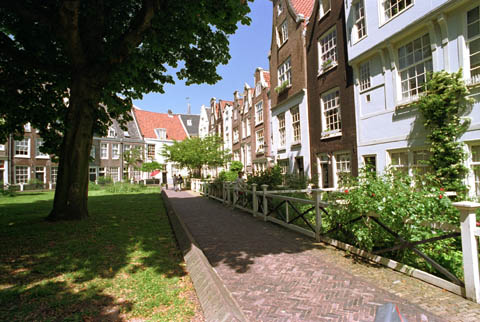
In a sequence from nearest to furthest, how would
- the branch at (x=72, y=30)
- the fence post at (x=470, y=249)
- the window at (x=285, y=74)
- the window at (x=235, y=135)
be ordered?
the fence post at (x=470, y=249)
the branch at (x=72, y=30)
the window at (x=285, y=74)
the window at (x=235, y=135)

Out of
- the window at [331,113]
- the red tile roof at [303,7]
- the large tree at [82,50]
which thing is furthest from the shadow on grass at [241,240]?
the red tile roof at [303,7]

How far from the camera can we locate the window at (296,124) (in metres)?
17.8

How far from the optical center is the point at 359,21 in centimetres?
1248

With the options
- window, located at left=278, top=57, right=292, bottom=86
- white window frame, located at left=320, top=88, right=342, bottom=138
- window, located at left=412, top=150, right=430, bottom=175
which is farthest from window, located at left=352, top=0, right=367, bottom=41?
window, located at left=412, top=150, right=430, bottom=175

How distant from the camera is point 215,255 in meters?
5.55

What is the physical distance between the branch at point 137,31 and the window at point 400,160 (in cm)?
1082

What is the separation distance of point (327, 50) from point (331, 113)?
3.80m

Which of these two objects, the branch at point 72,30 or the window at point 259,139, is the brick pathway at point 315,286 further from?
the window at point 259,139

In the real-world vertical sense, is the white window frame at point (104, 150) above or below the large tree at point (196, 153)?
above

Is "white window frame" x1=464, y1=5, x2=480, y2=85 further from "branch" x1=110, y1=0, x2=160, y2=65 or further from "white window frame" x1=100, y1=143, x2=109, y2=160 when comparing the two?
"white window frame" x1=100, y1=143, x2=109, y2=160

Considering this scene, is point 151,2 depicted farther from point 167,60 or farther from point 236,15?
point 167,60

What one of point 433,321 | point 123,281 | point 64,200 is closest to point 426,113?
point 433,321

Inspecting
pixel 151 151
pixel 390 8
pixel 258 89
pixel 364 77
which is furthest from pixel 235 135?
pixel 390 8

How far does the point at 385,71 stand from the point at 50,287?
13285 mm
